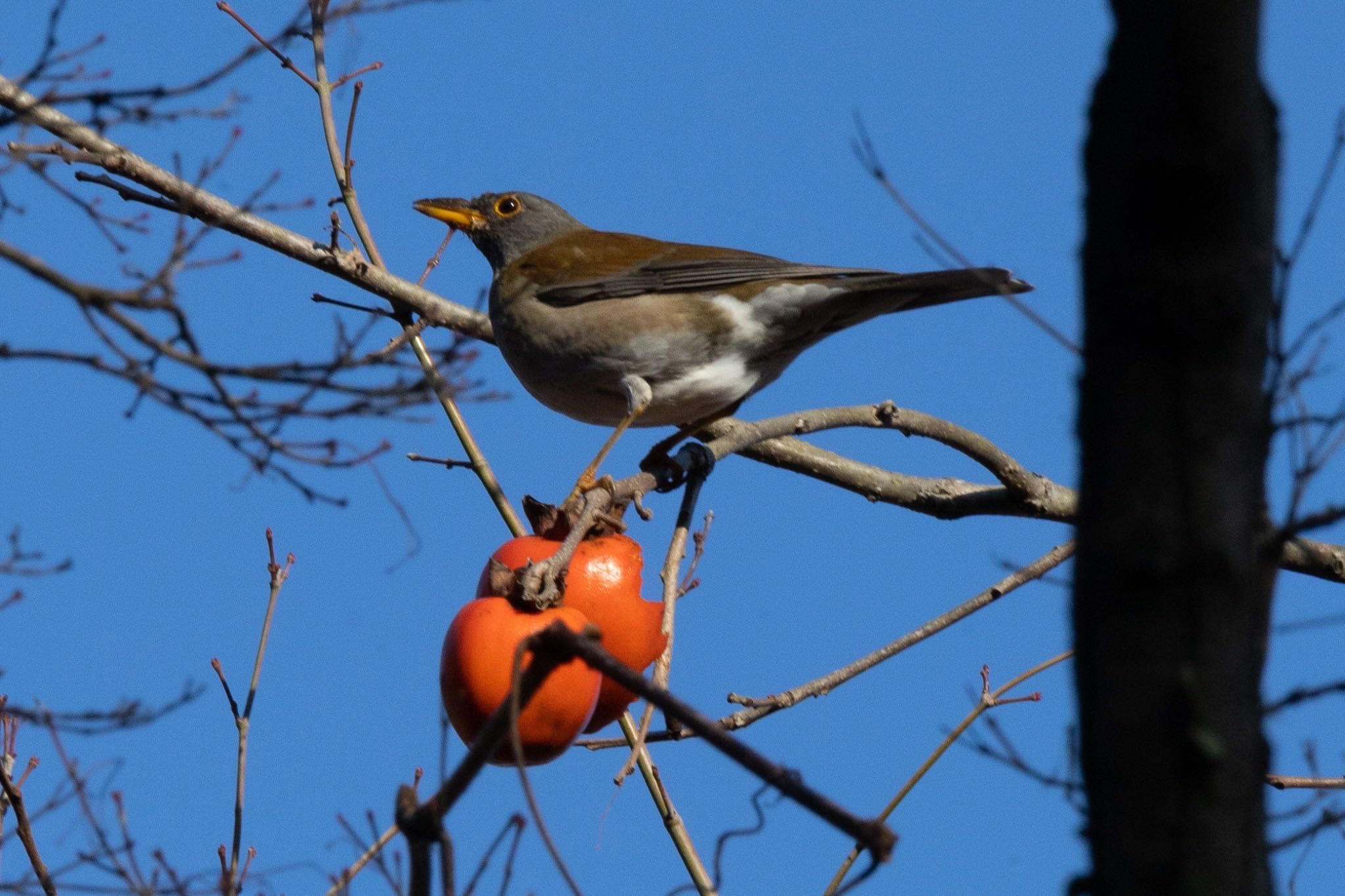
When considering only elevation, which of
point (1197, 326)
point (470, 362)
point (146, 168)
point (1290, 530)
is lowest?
point (1290, 530)

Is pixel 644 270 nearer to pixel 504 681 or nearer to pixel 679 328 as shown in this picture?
pixel 679 328

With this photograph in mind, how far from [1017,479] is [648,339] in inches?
64.6

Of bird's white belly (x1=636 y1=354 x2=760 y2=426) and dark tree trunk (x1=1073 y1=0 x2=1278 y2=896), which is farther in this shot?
bird's white belly (x1=636 y1=354 x2=760 y2=426)

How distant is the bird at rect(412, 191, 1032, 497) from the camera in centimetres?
559

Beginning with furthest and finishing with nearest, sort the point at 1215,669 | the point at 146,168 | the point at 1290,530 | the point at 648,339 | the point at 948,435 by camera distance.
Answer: the point at 648,339 → the point at 146,168 → the point at 948,435 → the point at 1290,530 → the point at 1215,669

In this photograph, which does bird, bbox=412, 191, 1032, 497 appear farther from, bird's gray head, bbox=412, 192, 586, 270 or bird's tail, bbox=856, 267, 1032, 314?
bird's gray head, bbox=412, 192, 586, 270

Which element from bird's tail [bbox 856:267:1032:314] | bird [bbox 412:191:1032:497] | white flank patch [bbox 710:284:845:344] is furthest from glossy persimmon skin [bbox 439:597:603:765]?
white flank patch [bbox 710:284:845:344]

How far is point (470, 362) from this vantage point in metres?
3.96

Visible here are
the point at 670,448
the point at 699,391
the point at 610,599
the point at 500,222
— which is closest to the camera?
the point at 610,599

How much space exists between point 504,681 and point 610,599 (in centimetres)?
41

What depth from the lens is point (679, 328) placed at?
18.7 ft

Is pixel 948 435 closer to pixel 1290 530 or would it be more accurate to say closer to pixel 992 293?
pixel 992 293

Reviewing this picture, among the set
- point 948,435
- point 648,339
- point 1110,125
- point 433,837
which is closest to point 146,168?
point 648,339

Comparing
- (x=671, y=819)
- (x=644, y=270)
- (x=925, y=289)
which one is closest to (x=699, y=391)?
(x=644, y=270)
